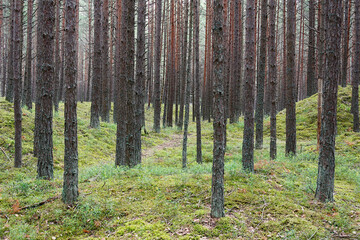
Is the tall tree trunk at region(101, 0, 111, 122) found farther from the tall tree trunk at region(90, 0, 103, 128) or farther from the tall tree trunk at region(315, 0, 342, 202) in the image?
the tall tree trunk at region(315, 0, 342, 202)

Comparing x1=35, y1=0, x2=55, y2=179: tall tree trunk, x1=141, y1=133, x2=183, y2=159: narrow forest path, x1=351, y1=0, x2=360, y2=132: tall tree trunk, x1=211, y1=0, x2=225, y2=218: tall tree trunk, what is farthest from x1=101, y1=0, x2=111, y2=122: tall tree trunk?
x1=351, y1=0, x2=360, y2=132: tall tree trunk

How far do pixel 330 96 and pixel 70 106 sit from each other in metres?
5.63

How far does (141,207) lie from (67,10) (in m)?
4.49

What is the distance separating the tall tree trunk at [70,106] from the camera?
5.40 metres

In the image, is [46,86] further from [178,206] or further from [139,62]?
[178,206]

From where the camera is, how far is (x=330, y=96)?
18.1ft

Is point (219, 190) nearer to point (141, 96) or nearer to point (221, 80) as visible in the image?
point (221, 80)

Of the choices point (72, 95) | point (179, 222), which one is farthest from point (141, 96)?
point (179, 222)

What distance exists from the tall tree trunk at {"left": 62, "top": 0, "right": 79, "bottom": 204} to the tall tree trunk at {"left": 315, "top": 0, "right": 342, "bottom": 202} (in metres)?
5.46

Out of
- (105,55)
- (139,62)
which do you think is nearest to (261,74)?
(139,62)

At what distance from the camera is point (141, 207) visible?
559 cm

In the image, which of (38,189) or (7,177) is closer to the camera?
(38,189)

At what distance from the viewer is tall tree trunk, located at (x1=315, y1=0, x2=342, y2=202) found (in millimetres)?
5434

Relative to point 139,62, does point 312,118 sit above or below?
below
